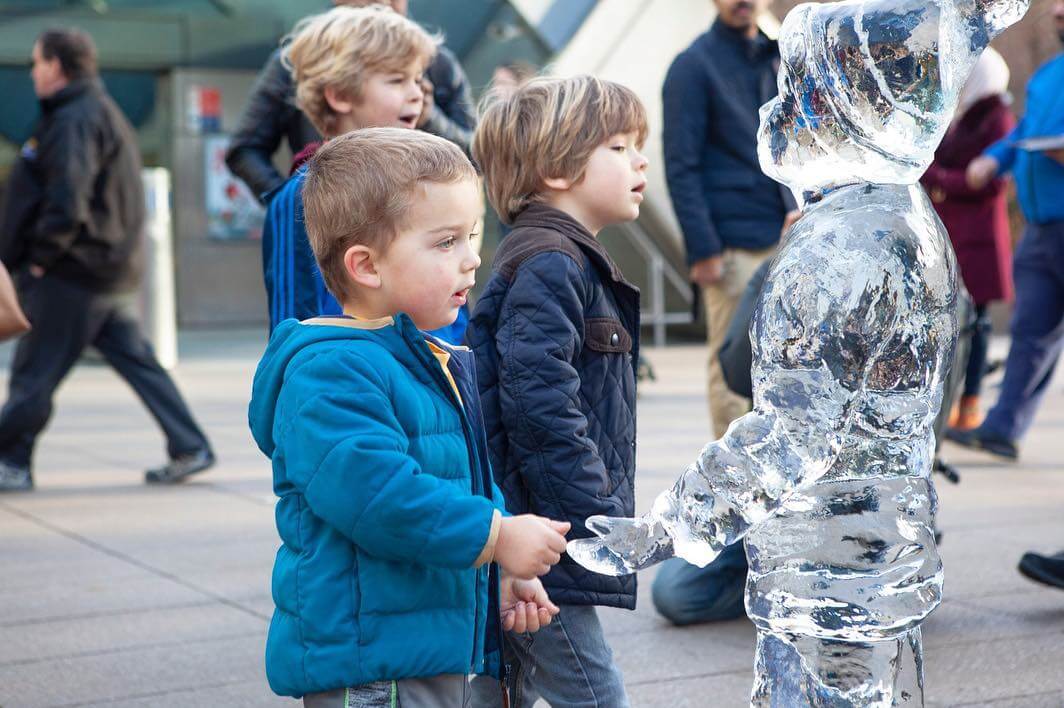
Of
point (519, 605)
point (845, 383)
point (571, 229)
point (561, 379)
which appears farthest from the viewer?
point (571, 229)

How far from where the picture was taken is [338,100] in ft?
12.5

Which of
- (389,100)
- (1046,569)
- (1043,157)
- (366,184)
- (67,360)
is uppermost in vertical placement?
(366,184)

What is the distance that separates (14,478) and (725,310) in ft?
11.3

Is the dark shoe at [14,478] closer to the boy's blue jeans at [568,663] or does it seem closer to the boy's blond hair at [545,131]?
the boy's blond hair at [545,131]

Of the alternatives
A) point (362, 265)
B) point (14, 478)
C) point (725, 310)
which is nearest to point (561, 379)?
point (362, 265)

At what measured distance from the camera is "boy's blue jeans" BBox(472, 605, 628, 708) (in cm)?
290

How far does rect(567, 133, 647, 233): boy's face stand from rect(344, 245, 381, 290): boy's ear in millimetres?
859

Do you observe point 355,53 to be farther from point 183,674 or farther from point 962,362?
point 962,362

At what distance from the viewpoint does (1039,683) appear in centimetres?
391

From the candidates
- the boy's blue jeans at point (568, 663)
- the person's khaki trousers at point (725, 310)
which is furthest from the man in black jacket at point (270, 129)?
the boy's blue jeans at point (568, 663)

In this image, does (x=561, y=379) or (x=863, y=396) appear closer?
(x=863, y=396)

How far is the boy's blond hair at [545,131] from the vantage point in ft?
10.2

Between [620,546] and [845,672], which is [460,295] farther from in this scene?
[845,672]

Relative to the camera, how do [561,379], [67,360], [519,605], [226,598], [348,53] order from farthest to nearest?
[67,360] < [226,598] < [348,53] < [561,379] < [519,605]
